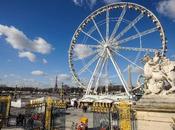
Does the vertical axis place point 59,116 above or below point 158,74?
below

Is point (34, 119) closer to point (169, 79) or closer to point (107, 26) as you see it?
point (169, 79)

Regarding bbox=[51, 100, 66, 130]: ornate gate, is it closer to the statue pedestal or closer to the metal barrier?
the metal barrier

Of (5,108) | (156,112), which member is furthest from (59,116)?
(156,112)

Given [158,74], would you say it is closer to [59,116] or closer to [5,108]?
[59,116]

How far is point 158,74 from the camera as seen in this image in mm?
7164

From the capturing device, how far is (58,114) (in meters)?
13.5

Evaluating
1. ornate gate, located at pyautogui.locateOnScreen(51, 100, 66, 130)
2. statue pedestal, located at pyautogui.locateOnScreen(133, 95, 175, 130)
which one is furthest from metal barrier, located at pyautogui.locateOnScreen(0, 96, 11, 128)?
statue pedestal, located at pyautogui.locateOnScreen(133, 95, 175, 130)

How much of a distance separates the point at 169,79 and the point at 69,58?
29398mm

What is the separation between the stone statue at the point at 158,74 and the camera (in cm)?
700

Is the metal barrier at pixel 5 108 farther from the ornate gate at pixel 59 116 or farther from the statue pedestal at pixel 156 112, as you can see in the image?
the statue pedestal at pixel 156 112

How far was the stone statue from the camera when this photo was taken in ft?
23.0

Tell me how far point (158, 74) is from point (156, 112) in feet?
3.32

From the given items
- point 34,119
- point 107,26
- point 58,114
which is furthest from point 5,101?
point 107,26

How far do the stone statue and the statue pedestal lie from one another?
21 cm
